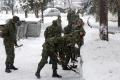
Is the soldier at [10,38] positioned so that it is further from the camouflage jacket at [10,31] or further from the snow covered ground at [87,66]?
the snow covered ground at [87,66]

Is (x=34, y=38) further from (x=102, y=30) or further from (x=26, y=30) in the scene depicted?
(x=102, y=30)

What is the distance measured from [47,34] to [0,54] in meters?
4.55

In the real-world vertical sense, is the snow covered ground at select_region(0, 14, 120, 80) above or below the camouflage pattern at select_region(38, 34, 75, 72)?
below

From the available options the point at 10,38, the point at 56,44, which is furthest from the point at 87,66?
the point at 10,38

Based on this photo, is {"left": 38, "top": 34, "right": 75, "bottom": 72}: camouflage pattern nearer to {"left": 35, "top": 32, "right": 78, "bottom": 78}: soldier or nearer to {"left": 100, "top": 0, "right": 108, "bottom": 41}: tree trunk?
{"left": 35, "top": 32, "right": 78, "bottom": 78}: soldier

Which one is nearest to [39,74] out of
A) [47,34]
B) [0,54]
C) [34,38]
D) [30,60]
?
[47,34]

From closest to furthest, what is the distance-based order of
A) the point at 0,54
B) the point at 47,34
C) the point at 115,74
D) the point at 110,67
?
the point at 115,74, the point at 110,67, the point at 47,34, the point at 0,54

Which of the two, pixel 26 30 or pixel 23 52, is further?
pixel 26 30

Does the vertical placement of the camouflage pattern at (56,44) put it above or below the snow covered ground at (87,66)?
above

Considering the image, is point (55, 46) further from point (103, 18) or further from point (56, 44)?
point (103, 18)

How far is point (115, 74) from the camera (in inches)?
332

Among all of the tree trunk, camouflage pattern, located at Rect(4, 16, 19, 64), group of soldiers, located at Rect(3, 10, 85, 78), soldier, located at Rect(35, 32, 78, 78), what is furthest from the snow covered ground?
the tree trunk

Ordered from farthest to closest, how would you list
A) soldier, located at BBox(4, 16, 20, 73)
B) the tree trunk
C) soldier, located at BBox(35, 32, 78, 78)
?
1. the tree trunk
2. soldier, located at BBox(4, 16, 20, 73)
3. soldier, located at BBox(35, 32, 78, 78)

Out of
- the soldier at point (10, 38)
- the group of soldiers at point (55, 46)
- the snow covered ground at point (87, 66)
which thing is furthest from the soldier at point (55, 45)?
the soldier at point (10, 38)
